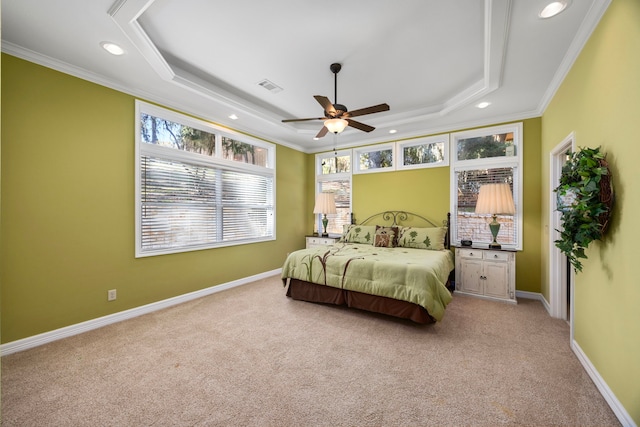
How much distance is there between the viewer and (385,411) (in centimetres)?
190

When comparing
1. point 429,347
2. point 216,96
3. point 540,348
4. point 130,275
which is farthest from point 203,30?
point 540,348

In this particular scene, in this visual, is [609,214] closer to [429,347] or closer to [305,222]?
→ [429,347]

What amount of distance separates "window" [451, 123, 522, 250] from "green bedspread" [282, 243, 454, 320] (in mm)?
685

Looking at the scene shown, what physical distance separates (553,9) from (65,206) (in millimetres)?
4728

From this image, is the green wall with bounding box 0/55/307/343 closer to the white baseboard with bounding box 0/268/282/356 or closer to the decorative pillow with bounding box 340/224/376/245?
the white baseboard with bounding box 0/268/282/356

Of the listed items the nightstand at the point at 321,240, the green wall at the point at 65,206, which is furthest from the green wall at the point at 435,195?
the green wall at the point at 65,206

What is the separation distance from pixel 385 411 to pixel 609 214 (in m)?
2.08

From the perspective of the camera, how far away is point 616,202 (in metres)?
1.93

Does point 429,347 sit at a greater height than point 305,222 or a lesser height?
lesser

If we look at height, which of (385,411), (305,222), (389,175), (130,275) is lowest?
(385,411)

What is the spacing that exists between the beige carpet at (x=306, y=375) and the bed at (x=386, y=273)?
0.26 meters

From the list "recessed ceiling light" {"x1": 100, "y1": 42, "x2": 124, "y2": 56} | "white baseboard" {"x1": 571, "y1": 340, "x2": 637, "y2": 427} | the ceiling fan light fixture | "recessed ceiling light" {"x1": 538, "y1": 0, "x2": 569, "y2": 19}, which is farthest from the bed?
"recessed ceiling light" {"x1": 100, "y1": 42, "x2": 124, "y2": 56}

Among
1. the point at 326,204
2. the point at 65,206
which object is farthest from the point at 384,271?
the point at 65,206

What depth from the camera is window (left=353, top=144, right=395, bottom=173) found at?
543cm
